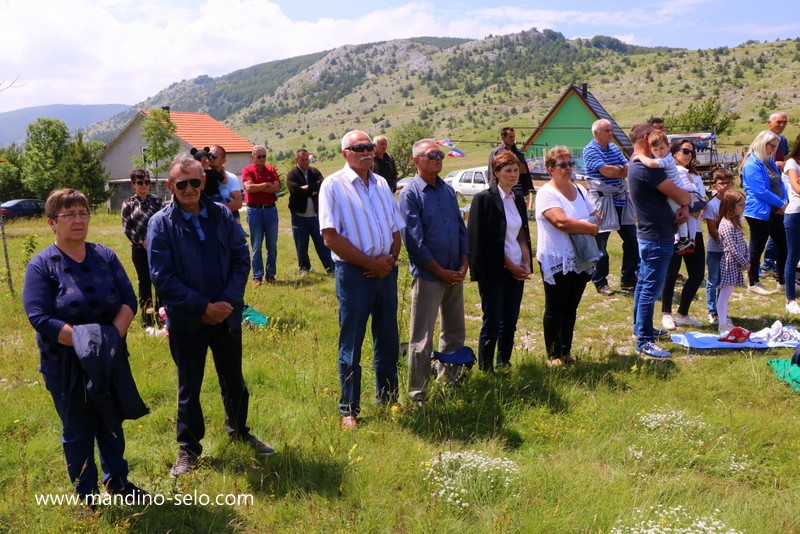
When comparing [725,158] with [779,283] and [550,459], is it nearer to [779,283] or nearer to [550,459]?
[779,283]

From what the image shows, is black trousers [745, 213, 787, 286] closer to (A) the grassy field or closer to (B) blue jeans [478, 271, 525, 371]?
(A) the grassy field

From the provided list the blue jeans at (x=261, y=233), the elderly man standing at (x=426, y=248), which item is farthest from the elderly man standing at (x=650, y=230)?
the blue jeans at (x=261, y=233)

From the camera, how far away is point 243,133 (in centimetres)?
18825

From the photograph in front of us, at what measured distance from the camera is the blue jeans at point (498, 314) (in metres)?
5.05

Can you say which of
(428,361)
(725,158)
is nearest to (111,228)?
(428,361)

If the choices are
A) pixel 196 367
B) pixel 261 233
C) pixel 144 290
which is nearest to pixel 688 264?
pixel 196 367

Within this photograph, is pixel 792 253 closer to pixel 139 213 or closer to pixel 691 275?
pixel 691 275

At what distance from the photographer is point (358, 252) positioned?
4.06 metres

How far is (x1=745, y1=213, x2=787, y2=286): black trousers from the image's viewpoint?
788cm

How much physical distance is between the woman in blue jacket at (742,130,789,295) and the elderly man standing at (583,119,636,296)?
147 cm

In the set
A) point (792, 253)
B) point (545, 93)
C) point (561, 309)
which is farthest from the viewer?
point (545, 93)

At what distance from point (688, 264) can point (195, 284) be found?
216 inches

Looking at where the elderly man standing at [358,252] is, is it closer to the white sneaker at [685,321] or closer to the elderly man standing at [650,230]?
the elderly man standing at [650,230]

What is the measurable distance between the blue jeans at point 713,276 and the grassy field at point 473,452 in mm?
1220
